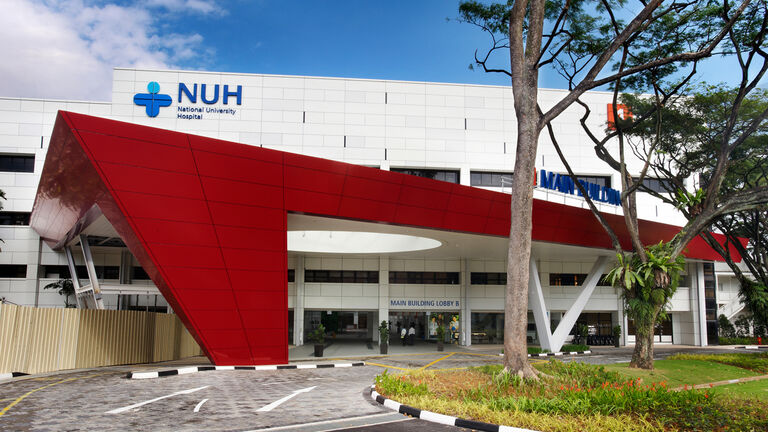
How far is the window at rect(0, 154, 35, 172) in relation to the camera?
36656 mm

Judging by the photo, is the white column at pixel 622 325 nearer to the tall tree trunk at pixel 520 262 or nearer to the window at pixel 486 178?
the window at pixel 486 178

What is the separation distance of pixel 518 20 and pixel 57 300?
3457 cm

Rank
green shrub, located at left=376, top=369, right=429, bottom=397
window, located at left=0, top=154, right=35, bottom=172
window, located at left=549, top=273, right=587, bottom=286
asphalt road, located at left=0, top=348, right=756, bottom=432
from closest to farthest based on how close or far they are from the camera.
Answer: asphalt road, located at left=0, top=348, right=756, bottom=432 → green shrub, located at left=376, top=369, right=429, bottom=397 → window, located at left=0, top=154, right=35, bottom=172 → window, located at left=549, top=273, right=587, bottom=286

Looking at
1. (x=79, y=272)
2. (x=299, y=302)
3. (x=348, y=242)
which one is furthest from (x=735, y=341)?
(x=79, y=272)

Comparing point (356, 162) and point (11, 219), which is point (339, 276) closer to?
point (356, 162)

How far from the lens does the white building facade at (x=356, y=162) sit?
119ft

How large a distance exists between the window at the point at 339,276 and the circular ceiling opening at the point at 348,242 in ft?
11.0

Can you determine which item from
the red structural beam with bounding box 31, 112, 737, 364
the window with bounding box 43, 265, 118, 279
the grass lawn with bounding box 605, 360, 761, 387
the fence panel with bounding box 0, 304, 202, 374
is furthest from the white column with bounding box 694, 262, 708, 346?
the window with bounding box 43, 265, 118, 279

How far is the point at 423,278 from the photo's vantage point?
124 feet

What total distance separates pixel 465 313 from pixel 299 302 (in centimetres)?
1160

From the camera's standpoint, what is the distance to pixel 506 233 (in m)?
26.0

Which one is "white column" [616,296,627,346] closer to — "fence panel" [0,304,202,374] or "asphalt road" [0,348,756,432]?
"asphalt road" [0,348,756,432]

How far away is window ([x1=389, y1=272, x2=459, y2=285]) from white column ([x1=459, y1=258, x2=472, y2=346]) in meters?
0.92

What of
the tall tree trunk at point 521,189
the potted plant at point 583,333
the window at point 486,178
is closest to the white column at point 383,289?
the window at point 486,178
